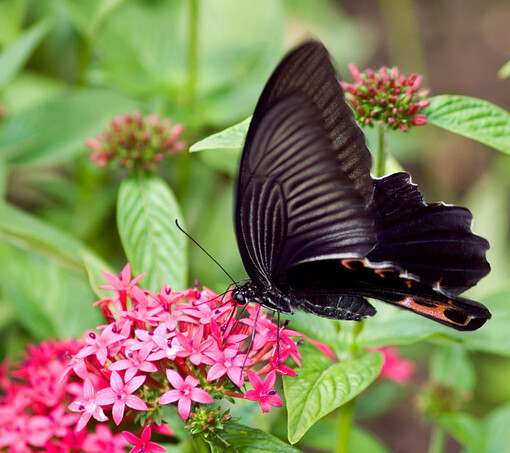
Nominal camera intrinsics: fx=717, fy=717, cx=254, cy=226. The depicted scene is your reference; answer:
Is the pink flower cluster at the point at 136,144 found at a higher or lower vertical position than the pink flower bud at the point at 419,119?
lower

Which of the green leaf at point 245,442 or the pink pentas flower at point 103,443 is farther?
the pink pentas flower at point 103,443

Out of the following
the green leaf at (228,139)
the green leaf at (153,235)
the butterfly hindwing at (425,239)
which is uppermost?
the green leaf at (228,139)

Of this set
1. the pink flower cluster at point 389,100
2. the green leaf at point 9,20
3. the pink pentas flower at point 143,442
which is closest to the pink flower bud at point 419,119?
the pink flower cluster at point 389,100

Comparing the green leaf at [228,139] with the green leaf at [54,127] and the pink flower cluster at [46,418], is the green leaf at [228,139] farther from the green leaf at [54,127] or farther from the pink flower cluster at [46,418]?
the green leaf at [54,127]

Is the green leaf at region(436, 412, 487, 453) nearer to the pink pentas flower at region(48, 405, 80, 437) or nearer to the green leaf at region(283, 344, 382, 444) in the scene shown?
the green leaf at region(283, 344, 382, 444)

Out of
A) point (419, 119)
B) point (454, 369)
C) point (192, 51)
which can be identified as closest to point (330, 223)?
point (419, 119)

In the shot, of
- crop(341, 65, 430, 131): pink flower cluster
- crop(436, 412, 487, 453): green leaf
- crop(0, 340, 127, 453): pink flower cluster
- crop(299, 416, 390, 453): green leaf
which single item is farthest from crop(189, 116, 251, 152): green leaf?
crop(436, 412, 487, 453): green leaf

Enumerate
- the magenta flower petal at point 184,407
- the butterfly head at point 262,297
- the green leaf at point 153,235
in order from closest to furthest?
the magenta flower petal at point 184,407 < the butterfly head at point 262,297 < the green leaf at point 153,235
